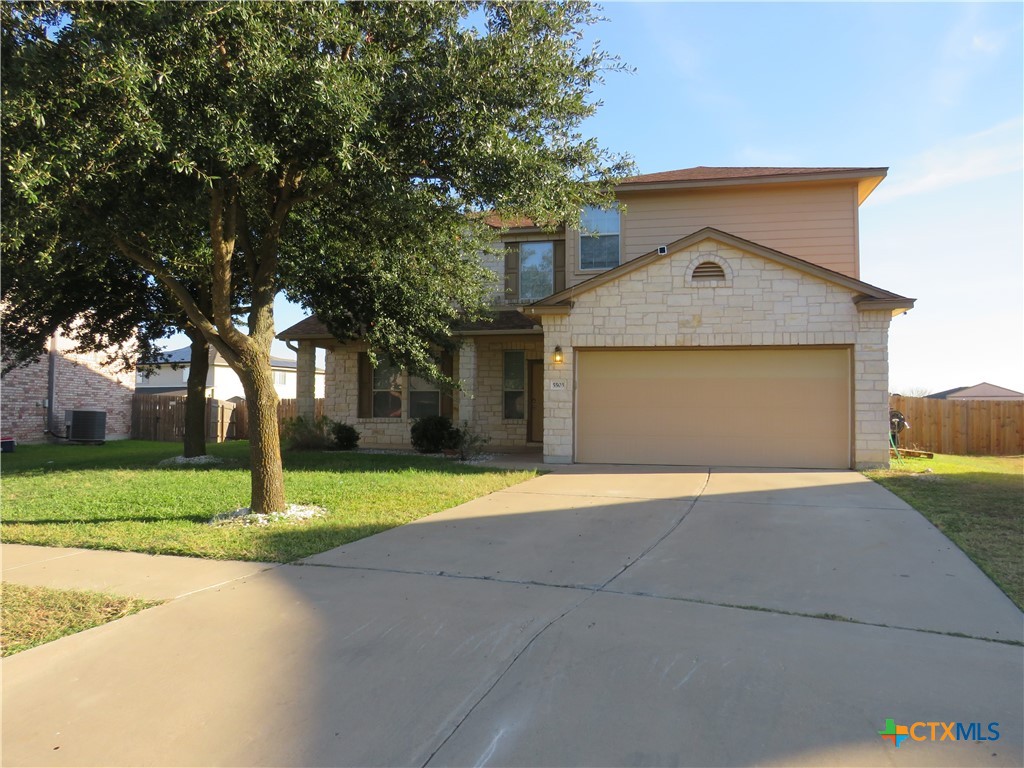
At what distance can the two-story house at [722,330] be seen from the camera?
39.6ft

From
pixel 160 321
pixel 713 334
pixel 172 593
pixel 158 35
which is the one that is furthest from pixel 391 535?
pixel 160 321

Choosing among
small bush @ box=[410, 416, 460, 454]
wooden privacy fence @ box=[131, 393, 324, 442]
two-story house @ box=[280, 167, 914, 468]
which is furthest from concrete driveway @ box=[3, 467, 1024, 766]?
wooden privacy fence @ box=[131, 393, 324, 442]

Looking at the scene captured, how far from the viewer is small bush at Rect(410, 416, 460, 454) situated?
50.8 feet

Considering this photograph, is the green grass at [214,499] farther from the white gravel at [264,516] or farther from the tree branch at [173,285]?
the tree branch at [173,285]

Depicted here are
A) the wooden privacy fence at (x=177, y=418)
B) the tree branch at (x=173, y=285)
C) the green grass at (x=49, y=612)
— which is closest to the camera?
the green grass at (x=49, y=612)

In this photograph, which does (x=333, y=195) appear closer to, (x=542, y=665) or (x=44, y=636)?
(x=44, y=636)

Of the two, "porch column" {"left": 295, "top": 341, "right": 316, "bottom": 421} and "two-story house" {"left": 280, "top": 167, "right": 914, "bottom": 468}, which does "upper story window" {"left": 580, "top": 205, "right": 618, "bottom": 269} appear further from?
"porch column" {"left": 295, "top": 341, "right": 316, "bottom": 421}

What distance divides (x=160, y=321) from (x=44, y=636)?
1186 centimetres

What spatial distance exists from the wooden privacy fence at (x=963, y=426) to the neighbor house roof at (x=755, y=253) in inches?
273

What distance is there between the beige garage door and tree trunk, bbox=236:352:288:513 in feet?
21.9

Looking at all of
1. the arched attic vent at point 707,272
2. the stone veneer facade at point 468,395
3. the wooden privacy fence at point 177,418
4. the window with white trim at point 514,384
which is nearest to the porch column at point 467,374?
the stone veneer facade at point 468,395

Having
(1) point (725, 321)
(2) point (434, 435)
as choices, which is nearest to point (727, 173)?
(1) point (725, 321)

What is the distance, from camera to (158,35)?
603cm

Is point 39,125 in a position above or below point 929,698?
above
